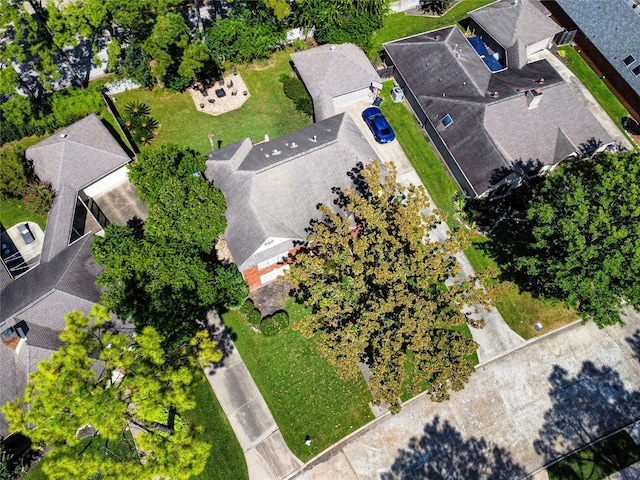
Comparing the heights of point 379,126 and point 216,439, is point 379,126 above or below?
above

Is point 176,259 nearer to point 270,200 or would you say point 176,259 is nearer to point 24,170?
point 270,200

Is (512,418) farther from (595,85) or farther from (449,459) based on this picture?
(595,85)

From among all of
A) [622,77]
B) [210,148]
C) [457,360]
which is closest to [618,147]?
[622,77]

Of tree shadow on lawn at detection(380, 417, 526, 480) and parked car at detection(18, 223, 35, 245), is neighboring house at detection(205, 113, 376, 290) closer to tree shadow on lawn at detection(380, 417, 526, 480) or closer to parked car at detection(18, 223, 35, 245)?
parked car at detection(18, 223, 35, 245)

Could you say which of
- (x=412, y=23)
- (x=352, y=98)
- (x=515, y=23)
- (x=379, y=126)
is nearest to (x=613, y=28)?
(x=515, y=23)

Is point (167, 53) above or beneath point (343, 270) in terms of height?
above

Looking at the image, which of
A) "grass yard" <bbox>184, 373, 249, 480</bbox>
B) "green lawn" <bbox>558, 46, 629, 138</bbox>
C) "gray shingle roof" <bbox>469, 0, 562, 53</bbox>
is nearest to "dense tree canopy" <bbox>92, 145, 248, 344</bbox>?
"grass yard" <bbox>184, 373, 249, 480</bbox>

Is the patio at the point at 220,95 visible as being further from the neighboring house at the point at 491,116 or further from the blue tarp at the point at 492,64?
the blue tarp at the point at 492,64
